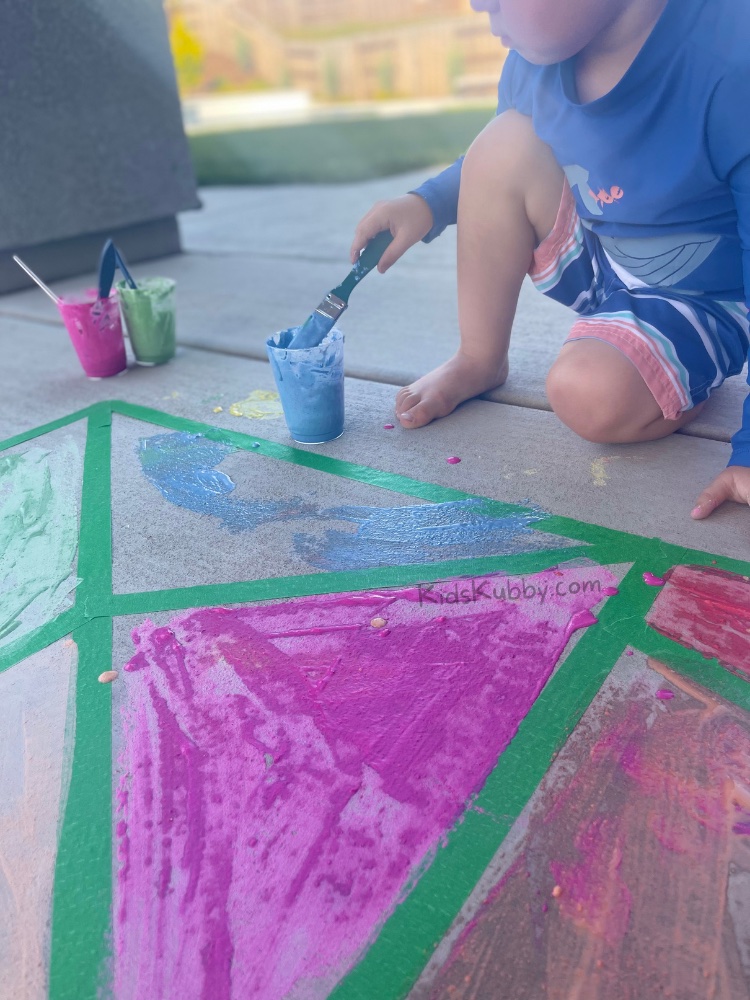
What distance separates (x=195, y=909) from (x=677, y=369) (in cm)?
87

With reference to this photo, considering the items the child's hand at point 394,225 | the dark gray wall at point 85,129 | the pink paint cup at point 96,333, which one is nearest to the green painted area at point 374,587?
the child's hand at point 394,225

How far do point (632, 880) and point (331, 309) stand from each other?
859 mm

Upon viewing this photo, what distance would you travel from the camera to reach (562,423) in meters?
1.22

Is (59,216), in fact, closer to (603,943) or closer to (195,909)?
(195,909)

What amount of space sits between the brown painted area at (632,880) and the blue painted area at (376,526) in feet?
1.01

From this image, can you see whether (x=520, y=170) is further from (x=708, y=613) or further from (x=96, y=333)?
(x=96, y=333)

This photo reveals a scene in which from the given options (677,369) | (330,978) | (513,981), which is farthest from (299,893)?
(677,369)

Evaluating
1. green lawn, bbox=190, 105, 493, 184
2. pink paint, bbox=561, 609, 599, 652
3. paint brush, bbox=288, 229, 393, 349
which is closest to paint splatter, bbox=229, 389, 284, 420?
paint brush, bbox=288, 229, 393, 349

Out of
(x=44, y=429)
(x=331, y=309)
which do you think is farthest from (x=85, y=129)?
(x=331, y=309)

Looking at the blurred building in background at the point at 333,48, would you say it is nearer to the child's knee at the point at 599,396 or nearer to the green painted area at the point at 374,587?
the child's knee at the point at 599,396

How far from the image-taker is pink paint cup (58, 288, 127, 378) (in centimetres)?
152

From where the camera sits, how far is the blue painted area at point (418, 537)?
37.5 inches

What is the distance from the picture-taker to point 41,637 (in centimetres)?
89

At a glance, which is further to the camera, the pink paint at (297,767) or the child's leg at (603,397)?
the child's leg at (603,397)
